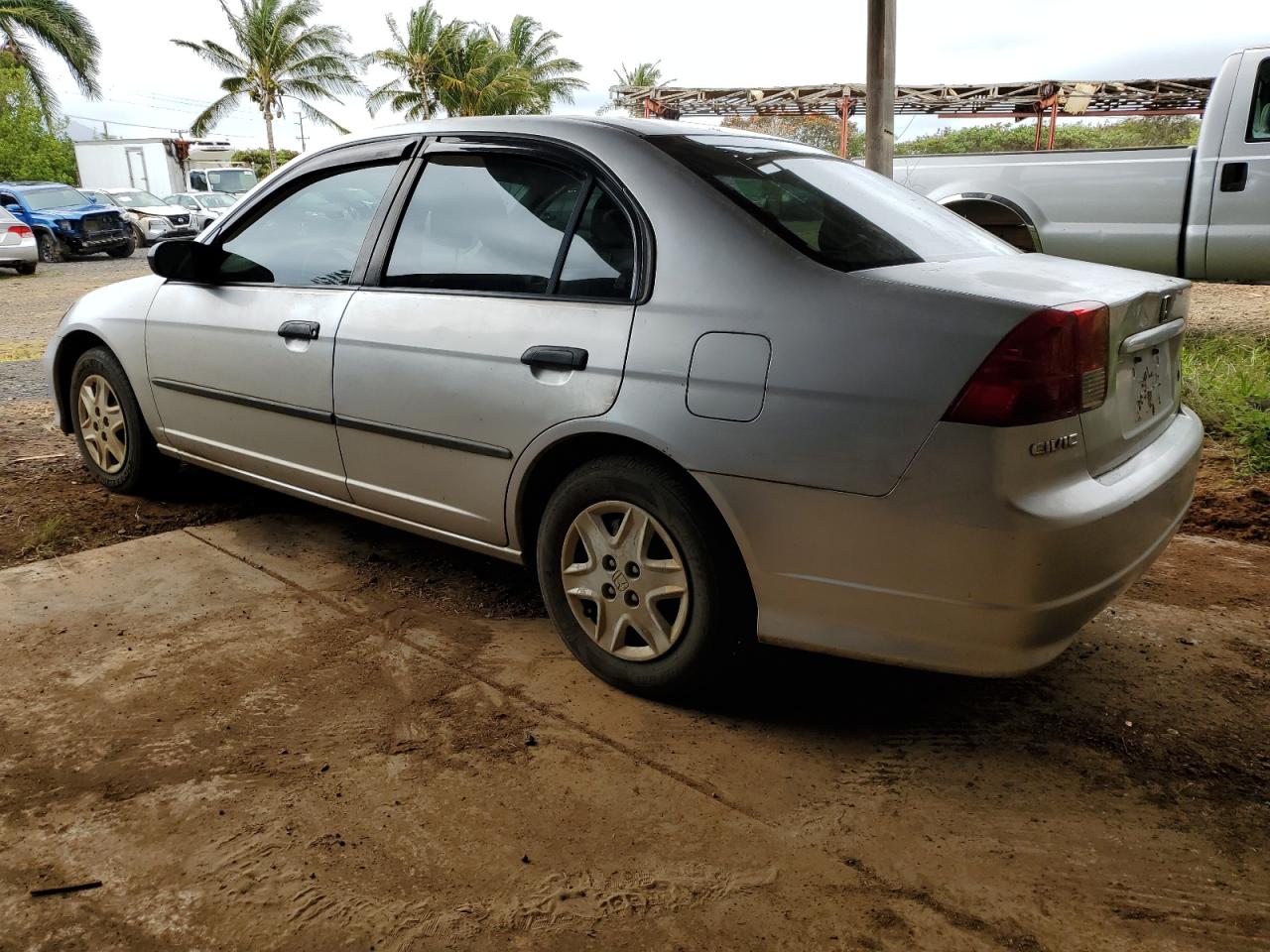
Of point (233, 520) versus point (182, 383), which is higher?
point (182, 383)

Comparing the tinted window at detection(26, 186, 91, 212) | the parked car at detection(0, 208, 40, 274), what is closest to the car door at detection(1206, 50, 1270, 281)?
the parked car at detection(0, 208, 40, 274)

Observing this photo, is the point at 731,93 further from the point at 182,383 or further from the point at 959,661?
the point at 959,661

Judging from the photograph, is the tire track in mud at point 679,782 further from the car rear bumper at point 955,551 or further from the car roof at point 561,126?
the car roof at point 561,126

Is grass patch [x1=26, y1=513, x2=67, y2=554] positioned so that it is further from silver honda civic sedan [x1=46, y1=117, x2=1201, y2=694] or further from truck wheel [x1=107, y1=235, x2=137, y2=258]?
truck wheel [x1=107, y1=235, x2=137, y2=258]

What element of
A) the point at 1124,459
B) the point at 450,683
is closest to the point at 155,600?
the point at 450,683

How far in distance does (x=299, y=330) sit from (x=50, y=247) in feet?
67.9

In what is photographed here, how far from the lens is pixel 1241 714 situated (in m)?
2.70

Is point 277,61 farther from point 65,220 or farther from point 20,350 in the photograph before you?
point 20,350

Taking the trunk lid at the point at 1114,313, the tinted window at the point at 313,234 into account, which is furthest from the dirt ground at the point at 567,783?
the tinted window at the point at 313,234

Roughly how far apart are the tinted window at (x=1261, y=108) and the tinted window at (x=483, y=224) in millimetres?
6354

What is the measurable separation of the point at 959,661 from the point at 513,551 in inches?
51.8

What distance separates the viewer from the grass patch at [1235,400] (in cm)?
480

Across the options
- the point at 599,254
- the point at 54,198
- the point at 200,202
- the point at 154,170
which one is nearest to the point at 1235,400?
the point at 599,254

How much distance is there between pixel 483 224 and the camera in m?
3.01
